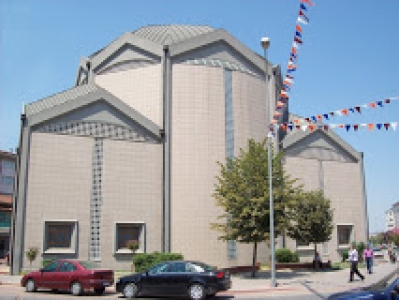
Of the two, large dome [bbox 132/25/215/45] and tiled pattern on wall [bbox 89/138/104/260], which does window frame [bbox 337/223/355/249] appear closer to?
large dome [bbox 132/25/215/45]

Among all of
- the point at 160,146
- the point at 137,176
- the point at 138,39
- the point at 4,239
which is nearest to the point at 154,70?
the point at 138,39

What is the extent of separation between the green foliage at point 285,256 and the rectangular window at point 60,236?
1469 centimetres

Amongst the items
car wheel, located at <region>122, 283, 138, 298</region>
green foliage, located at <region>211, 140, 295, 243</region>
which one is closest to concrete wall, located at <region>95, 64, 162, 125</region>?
green foliage, located at <region>211, 140, 295, 243</region>

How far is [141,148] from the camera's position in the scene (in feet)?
106

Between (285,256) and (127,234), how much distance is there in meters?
11.8

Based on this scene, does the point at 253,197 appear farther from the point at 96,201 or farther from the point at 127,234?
the point at 96,201

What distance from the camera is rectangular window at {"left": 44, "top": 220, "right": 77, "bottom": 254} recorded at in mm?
28375

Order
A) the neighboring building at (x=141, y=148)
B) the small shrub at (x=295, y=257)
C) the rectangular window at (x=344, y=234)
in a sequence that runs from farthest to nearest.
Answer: the rectangular window at (x=344, y=234)
the small shrub at (x=295, y=257)
the neighboring building at (x=141, y=148)

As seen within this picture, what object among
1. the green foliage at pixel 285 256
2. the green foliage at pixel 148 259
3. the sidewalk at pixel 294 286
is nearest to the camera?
the sidewalk at pixel 294 286

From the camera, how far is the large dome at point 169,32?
126 feet

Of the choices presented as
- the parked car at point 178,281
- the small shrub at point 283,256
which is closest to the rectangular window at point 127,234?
the small shrub at point 283,256

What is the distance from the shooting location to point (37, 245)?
2780 centimetres

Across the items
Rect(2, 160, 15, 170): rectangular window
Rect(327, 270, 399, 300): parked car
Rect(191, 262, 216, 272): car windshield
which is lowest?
Rect(191, 262, 216, 272): car windshield

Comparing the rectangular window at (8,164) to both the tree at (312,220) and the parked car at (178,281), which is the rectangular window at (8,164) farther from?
the parked car at (178,281)
